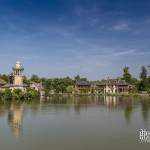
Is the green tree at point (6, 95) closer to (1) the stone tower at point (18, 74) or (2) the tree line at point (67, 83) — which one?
(1) the stone tower at point (18, 74)

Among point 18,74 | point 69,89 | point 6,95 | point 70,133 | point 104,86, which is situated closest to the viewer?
point 70,133

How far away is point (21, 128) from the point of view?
23.9 m

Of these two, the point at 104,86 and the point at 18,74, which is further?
the point at 104,86

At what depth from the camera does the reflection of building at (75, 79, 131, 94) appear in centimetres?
9256

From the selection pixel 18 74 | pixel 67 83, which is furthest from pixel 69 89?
pixel 18 74

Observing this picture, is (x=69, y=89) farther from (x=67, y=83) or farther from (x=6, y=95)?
(x=6, y=95)

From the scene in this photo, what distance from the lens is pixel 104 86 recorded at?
9769 cm

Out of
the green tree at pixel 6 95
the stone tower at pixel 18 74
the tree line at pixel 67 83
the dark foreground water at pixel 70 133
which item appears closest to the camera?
the dark foreground water at pixel 70 133

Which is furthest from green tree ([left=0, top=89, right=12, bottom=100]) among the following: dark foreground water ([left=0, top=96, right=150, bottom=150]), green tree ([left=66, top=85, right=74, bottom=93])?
green tree ([left=66, top=85, right=74, bottom=93])

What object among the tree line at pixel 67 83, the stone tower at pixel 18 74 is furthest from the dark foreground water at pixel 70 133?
the tree line at pixel 67 83

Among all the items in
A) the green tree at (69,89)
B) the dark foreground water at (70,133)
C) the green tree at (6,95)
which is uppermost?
the green tree at (69,89)

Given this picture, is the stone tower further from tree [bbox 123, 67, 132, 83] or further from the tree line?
tree [bbox 123, 67, 132, 83]

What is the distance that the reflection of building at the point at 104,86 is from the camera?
92562 millimetres

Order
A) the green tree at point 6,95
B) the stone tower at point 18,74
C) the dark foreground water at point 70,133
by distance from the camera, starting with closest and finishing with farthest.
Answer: the dark foreground water at point 70,133 → the green tree at point 6,95 → the stone tower at point 18,74
